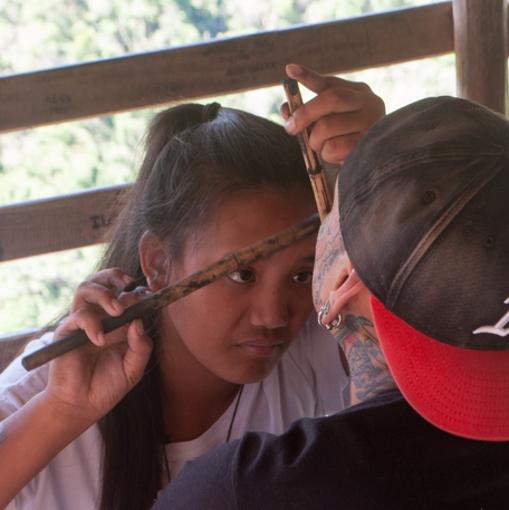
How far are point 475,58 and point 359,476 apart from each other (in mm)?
1268

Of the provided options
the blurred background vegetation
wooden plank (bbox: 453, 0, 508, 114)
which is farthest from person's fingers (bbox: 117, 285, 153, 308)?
the blurred background vegetation

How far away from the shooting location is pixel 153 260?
50.9 inches

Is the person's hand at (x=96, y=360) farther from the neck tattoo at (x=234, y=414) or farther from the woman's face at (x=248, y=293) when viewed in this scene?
the neck tattoo at (x=234, y=414)

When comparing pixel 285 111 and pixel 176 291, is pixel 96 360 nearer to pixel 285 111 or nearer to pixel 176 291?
pixel 176 291

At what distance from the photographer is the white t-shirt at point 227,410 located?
123 centimetres

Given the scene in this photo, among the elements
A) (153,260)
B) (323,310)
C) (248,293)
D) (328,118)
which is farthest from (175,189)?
(323,310)

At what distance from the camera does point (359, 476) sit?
30.3 inches

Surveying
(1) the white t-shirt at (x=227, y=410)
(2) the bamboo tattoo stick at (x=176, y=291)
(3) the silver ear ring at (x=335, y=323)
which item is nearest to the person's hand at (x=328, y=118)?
(2) the bamboo tattoo stick at (x=176, y=291)

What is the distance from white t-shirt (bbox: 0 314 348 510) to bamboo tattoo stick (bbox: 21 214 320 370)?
0.19 meters

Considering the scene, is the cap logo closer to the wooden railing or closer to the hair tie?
the hair tie

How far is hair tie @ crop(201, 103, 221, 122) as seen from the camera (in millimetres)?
1346

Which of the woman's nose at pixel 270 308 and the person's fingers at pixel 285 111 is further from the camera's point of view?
the woman's nose at pixel 270 308

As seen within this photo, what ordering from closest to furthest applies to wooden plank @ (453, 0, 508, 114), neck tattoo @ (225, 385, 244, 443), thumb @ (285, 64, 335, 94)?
thumb @ (285, 64, 335, 94) < neck tattoo @ (225, 385, 244, 443) < wooden plank @ (453, 0, 508, 114)

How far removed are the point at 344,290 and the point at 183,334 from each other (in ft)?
1.53
